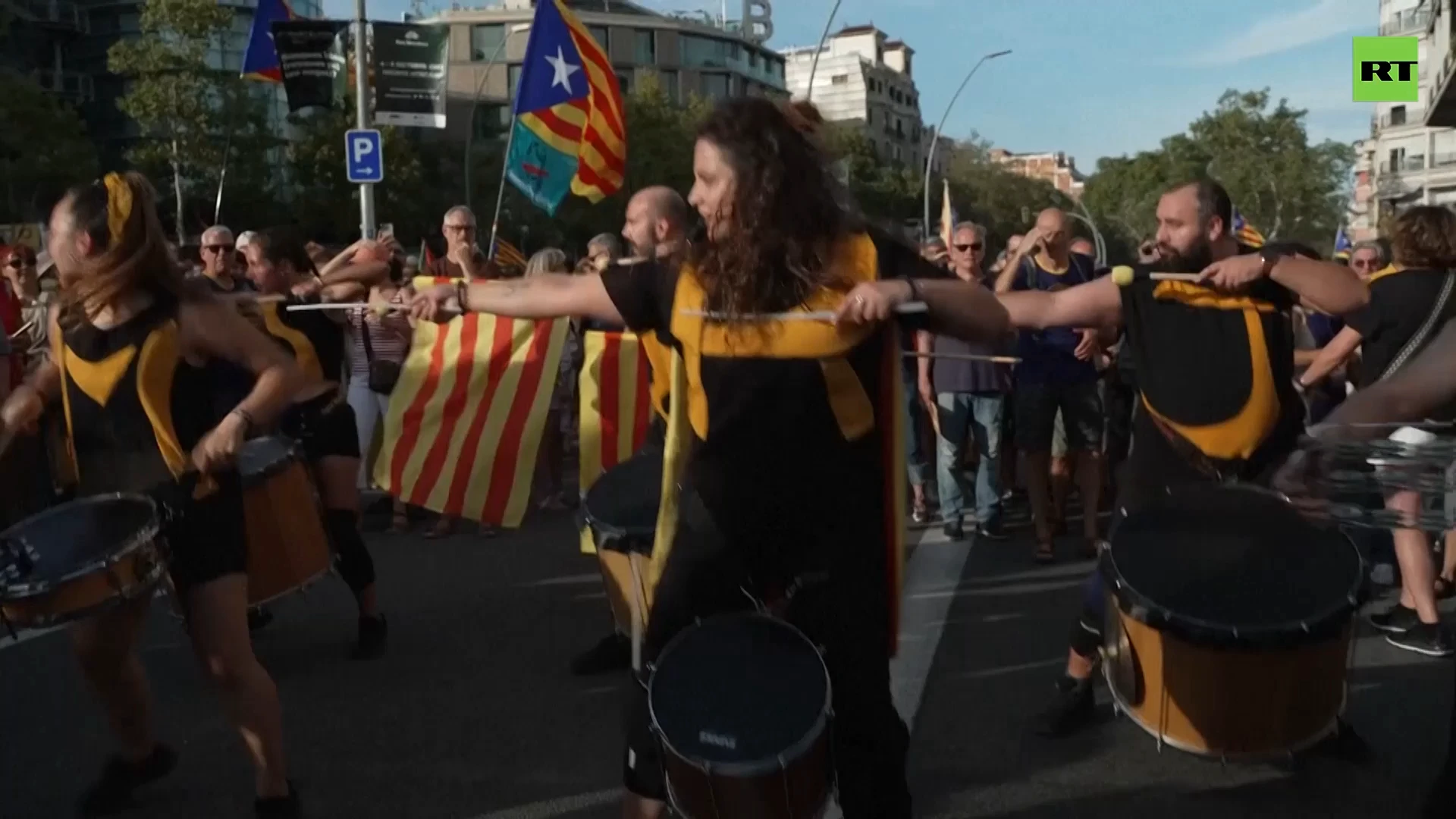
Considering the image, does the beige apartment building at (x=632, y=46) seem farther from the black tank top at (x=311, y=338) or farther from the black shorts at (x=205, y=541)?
the black shorts at (x=205, y=541)

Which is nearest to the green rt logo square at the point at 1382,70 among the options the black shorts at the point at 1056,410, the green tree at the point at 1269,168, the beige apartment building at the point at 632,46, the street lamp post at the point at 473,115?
the street lamp post at the point at 473,115

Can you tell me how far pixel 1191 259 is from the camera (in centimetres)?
493

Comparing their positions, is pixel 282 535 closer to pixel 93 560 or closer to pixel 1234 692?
pixel 93 560

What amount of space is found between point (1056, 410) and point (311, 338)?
4297 mm

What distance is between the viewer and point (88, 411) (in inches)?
158

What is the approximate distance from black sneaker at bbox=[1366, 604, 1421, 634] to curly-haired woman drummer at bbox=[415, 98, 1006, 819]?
3.98m

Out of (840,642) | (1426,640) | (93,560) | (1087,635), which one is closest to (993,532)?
(1426,640)

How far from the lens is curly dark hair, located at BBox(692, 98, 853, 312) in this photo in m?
3.04

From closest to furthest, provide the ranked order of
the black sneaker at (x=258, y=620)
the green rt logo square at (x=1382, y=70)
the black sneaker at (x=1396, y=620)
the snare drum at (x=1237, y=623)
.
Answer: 1. the snare drum at (x=1237, y=623)
2. the black sneaker at (x=1396, y=620)
3. the black sneaker at (x=258, y=620)
4. the green rt logo square at (x=1382, y=70)

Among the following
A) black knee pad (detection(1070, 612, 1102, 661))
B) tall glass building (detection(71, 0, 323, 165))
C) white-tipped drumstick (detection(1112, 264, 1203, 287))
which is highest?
tall glass building (detection(71, 0, 323, 165))

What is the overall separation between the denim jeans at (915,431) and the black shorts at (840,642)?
6551 mm

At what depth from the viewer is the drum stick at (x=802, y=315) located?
2977 millimetres

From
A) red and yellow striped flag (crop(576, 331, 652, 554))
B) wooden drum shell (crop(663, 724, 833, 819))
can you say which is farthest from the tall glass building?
wooden drum shell (crop(663, 724, 833, 819))

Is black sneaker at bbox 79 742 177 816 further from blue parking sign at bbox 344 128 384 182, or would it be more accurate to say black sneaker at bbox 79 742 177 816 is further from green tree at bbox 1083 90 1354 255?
green tree at bbox 1083 90 1354 255
